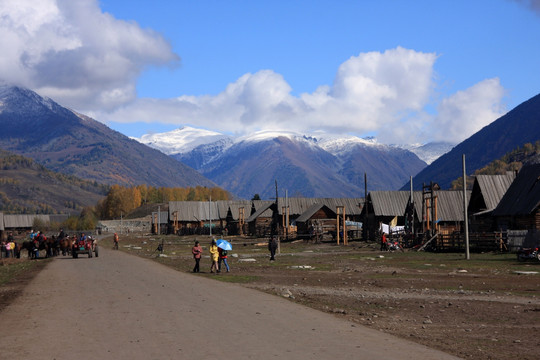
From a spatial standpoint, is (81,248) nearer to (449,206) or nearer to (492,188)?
(492,188)

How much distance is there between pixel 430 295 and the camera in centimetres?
2445

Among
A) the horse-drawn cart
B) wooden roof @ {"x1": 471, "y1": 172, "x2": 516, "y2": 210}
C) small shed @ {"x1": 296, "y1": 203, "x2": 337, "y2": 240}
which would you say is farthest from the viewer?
small shed @ {"x1": 296, "y1": 203, "x2": 337, "y2": 240}

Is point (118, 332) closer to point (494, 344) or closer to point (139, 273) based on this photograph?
point (494, 344)

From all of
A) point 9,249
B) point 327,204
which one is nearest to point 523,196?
point 9,249

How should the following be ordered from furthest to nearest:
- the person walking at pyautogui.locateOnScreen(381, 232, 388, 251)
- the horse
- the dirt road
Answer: the horse → the person walking at pyautogui.locateOnScreen(381, 232, 388, 251) → the dirt road

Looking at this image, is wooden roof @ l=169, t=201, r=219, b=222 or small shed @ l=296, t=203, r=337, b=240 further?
wooden roof @ l=169, t=201, r=219, b=222

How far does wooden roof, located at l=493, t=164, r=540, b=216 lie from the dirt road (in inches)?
1396

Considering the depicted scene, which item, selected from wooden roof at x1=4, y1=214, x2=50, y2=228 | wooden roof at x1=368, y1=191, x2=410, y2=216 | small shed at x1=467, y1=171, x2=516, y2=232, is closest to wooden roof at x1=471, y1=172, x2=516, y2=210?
small shed at x1=467, y1=171, x2=516, y2=232

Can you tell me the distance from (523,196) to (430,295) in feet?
118

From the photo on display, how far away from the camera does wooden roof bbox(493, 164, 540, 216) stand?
55.2 metres

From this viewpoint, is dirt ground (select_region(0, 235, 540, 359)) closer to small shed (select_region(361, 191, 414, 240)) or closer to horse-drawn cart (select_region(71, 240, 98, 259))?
horse-drawn cart (select_region(71, 240, 98, 259))

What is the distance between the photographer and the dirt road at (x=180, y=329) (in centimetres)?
1363

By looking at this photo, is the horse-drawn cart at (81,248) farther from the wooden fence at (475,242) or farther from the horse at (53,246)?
the wooden fence at (475,242)

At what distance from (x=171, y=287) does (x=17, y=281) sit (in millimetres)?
10603
